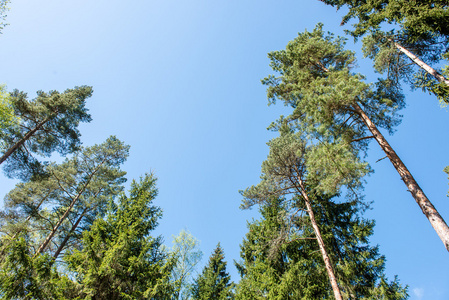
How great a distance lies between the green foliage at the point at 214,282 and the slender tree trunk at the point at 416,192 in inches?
429

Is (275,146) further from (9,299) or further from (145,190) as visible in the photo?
(9,299)

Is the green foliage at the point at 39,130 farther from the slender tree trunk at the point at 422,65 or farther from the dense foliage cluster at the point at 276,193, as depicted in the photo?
the slender tree trunk at the point at 422,65

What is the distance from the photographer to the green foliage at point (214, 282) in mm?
12812

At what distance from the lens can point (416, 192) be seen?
683cm

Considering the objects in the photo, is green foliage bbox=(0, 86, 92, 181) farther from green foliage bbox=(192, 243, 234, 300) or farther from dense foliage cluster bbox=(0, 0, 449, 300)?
green foliage bbox=(192, 243, 234, 300)

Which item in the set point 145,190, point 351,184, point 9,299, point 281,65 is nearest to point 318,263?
point 351,184

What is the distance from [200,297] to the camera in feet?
41.3

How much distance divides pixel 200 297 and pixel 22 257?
10.6 m

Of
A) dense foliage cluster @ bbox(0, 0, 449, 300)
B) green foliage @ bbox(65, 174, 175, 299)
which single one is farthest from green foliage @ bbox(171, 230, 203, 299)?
green foliage @ bbox(65, 174, 175, 299)

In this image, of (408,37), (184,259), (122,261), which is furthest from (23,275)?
(408,37)

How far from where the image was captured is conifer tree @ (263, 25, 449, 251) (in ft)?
25.9

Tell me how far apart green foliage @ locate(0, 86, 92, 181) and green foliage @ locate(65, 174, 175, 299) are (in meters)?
9.26

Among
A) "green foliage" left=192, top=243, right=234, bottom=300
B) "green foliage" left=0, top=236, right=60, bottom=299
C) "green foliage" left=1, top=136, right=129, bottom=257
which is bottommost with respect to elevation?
"green foliage" left=0, top=236, right=60, bottom=299

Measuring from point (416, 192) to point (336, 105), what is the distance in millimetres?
4039
